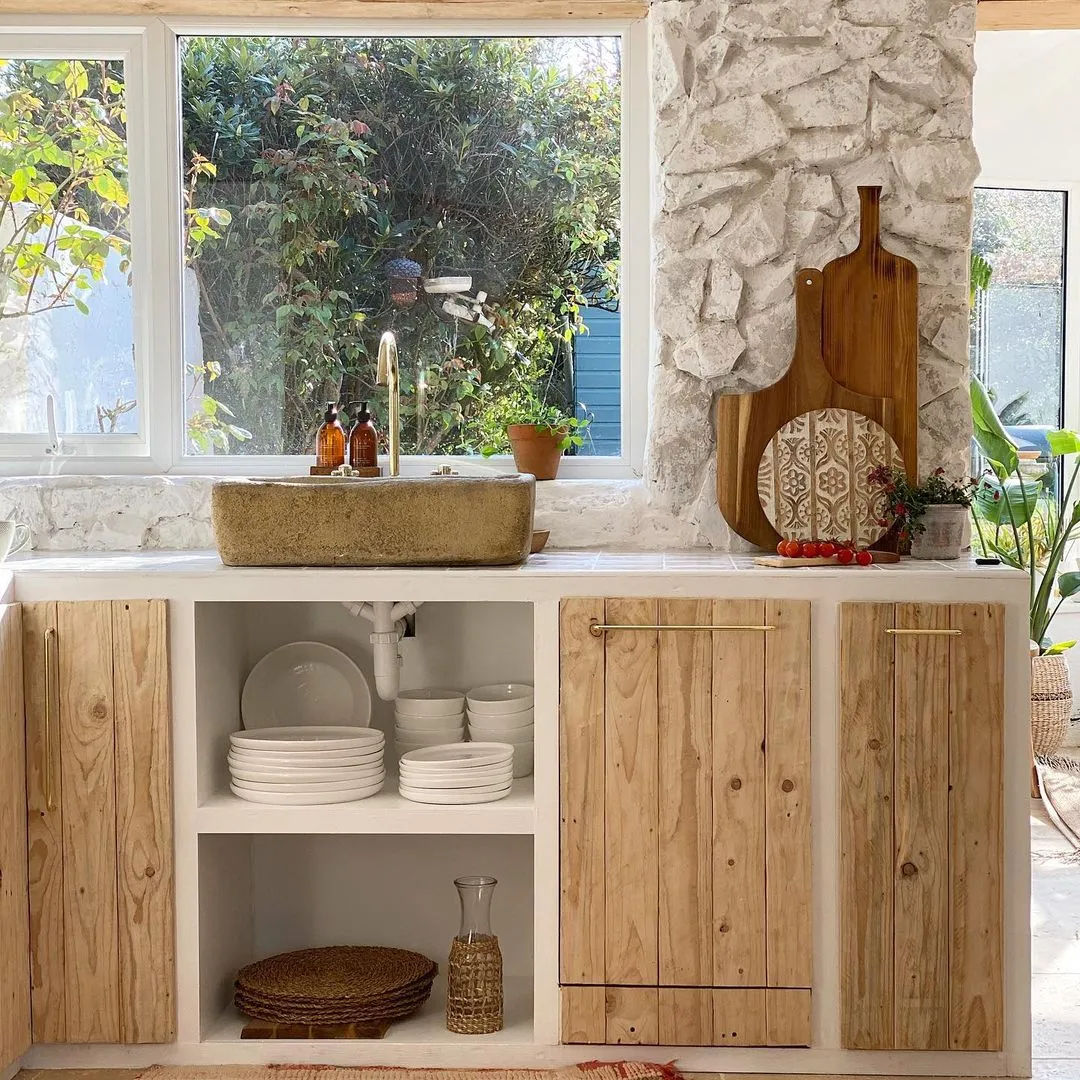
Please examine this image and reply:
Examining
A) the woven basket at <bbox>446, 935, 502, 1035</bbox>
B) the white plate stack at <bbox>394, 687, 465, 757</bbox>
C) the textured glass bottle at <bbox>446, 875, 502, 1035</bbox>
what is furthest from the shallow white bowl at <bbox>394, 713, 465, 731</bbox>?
the woven basket at <bbox>446, 935, 502, 1035</bbox>

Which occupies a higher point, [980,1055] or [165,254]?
[165,254]

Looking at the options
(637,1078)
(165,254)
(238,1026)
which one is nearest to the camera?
(637,1078)

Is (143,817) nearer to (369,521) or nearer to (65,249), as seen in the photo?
(369,521)

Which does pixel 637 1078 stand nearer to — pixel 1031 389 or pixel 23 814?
pixel 23 814

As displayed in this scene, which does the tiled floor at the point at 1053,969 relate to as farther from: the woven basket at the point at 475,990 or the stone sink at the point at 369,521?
the stone sink at the point at 369,521

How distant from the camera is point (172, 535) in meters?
3.03

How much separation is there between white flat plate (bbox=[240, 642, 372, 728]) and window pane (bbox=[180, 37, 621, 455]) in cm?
54

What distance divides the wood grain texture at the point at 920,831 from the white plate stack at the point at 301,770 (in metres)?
1.05

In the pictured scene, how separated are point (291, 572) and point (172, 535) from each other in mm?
695

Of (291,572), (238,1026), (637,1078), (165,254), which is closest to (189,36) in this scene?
(165,254)

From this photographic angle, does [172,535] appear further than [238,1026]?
Yes

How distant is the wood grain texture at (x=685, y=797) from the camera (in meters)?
2.39

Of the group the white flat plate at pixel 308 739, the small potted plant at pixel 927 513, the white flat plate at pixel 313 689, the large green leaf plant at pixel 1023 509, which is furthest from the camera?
the large green leaf plant at pixel 1023 509

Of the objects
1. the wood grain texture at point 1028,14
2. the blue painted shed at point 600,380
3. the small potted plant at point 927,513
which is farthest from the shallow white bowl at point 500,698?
the wood grain texture at point 1028,14
